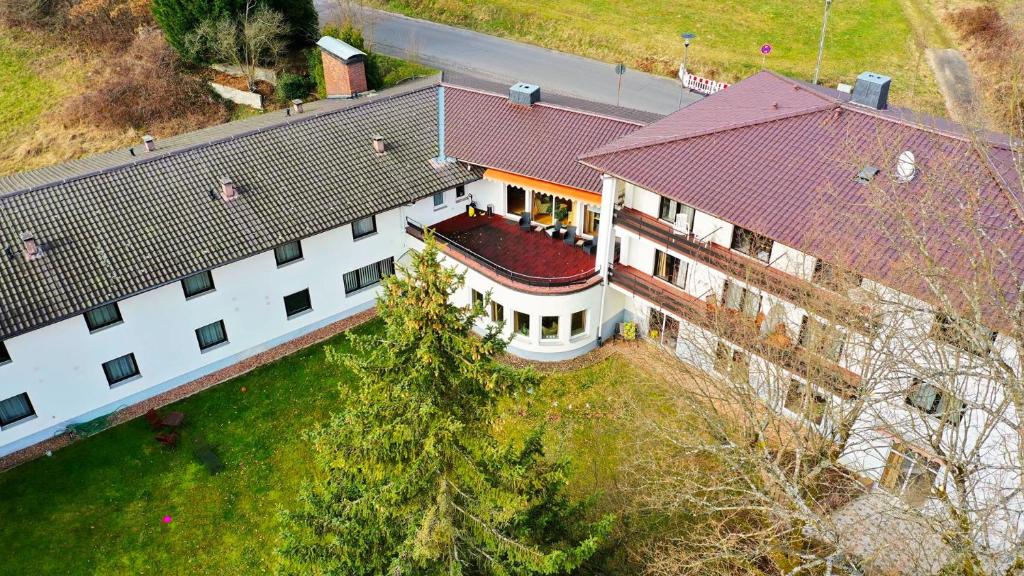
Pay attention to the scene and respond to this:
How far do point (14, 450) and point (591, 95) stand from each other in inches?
1673

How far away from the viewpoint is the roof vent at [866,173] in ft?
96.0

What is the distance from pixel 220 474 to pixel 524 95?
23.9 meters

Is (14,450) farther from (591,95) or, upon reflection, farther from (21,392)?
(591,95)

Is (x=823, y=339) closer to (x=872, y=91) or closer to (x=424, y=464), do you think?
(x=424, y=464)

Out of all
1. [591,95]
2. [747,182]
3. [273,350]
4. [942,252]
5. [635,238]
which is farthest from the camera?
[591,95]

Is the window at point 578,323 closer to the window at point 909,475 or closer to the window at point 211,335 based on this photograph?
the window at point 909,475

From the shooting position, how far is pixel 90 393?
3350 centimetres

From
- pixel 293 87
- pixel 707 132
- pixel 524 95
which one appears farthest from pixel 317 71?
pixel 707 132

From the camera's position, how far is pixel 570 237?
39.8 metres

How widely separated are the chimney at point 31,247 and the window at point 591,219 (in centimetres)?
2478

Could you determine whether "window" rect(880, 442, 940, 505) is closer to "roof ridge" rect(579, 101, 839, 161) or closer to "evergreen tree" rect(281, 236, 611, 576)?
"roof ridge" rect(579, 101, 839, 161)

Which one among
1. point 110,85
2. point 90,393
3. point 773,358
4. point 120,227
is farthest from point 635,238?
point 110,85

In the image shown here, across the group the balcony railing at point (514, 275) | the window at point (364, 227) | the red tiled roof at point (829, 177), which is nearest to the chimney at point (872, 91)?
the red tiled roof at point (829, 177)

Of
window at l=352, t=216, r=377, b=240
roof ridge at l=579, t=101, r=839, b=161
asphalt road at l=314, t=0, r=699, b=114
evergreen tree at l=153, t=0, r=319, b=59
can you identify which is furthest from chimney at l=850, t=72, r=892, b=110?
evergreen tree at l=153, t=0, r=319, b=59
